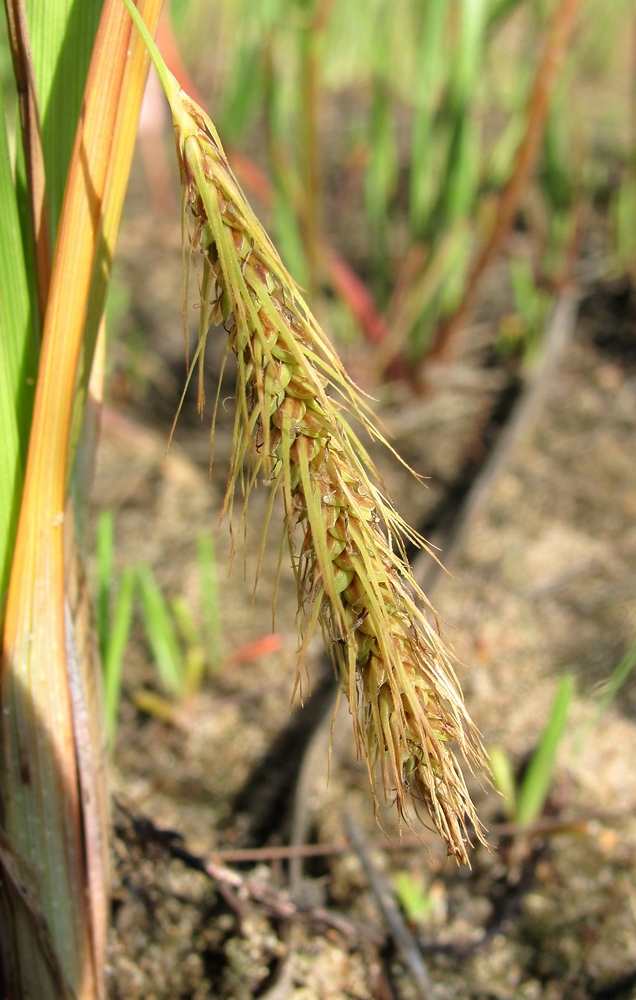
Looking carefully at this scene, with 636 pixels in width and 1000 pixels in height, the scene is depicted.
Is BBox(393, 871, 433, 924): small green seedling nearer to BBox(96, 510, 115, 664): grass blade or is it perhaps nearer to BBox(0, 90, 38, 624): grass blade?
BBox(96, 510, 115, 664): grass blade

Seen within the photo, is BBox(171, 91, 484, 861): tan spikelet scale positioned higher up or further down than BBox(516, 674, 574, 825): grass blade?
higher up

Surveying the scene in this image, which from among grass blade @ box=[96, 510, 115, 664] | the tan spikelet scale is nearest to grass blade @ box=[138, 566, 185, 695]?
grass blade @ box=[96, 510, 115, 664]

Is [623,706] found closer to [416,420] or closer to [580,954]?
[580,954]

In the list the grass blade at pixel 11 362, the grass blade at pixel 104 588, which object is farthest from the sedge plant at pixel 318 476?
the grass blade at pixel 104 588

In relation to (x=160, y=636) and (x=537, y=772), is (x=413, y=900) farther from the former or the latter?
(x=160, y=636)

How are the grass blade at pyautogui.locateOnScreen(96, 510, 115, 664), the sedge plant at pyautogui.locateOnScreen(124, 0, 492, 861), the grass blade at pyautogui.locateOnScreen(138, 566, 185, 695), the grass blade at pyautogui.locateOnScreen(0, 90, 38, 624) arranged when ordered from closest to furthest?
the sedge plant at pyautogui.locateOnScreen(124, 0, 492, 861) < the grass blade at pyautogui.locateOnScreen(0, 90, 38, 624) < the grass blade at pyautogui.locateOnScreen(96, 510, 115, 664) < the grass blade at pyautogui.locateOnScreen(138, 566, 185, 695)

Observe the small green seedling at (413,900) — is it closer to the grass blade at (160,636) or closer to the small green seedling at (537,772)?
the small green seedling at (537,772)

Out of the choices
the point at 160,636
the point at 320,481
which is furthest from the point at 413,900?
the point at 320,481
